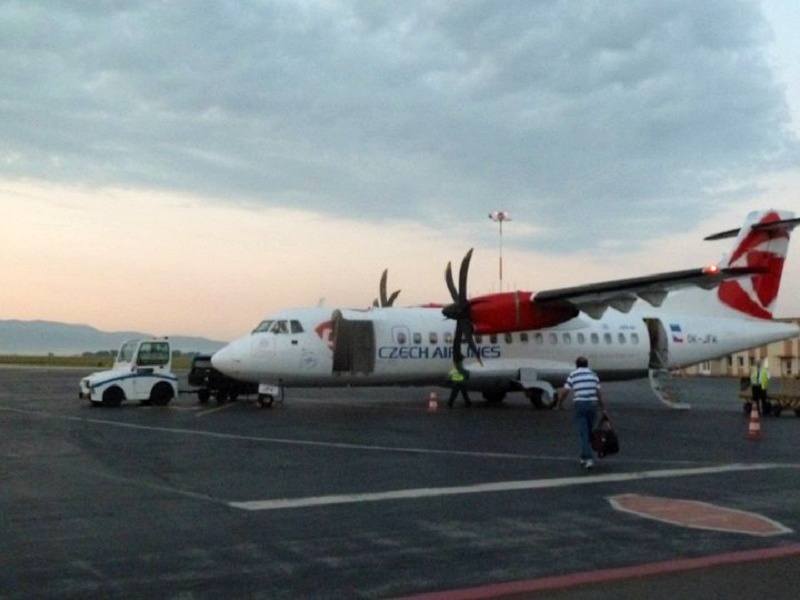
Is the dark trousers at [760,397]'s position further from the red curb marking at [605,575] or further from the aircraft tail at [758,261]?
the red curb marking at [605,575]

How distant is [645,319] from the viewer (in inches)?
1232

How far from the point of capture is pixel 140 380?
1057 inches

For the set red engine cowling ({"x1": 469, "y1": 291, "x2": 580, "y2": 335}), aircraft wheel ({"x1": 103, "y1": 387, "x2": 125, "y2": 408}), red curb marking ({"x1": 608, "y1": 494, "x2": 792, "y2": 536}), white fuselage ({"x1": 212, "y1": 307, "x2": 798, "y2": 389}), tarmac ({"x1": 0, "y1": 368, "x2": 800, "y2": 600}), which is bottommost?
red curb marking ({"x1": 608, "y1": 494, "x2": 792, "y2": 536})

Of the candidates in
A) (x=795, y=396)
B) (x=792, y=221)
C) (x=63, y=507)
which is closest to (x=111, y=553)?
(x=63, y=507)

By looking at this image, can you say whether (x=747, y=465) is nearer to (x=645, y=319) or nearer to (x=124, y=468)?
(x=124, y=468)

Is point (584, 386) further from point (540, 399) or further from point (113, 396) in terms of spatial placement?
point (113, 396)

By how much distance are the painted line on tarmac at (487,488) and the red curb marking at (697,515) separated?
1254mm

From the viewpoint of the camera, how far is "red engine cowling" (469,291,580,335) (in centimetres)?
2725

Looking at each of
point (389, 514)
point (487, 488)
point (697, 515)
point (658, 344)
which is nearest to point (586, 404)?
point (487, 488)

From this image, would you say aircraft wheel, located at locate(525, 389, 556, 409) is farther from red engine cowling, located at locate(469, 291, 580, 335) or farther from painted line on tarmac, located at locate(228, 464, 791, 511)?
painted line on tarmac, located at locate(228, 464, 791, 511)

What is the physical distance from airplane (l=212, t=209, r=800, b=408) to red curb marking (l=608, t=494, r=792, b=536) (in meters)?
14.5

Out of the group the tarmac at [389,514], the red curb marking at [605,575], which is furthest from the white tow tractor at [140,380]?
the red curb marking at [605,575]

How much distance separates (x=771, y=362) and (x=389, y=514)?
6221 cm

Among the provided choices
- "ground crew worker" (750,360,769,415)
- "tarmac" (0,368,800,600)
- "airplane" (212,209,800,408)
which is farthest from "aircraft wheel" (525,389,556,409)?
"tarmac" (0,368,800,600)
